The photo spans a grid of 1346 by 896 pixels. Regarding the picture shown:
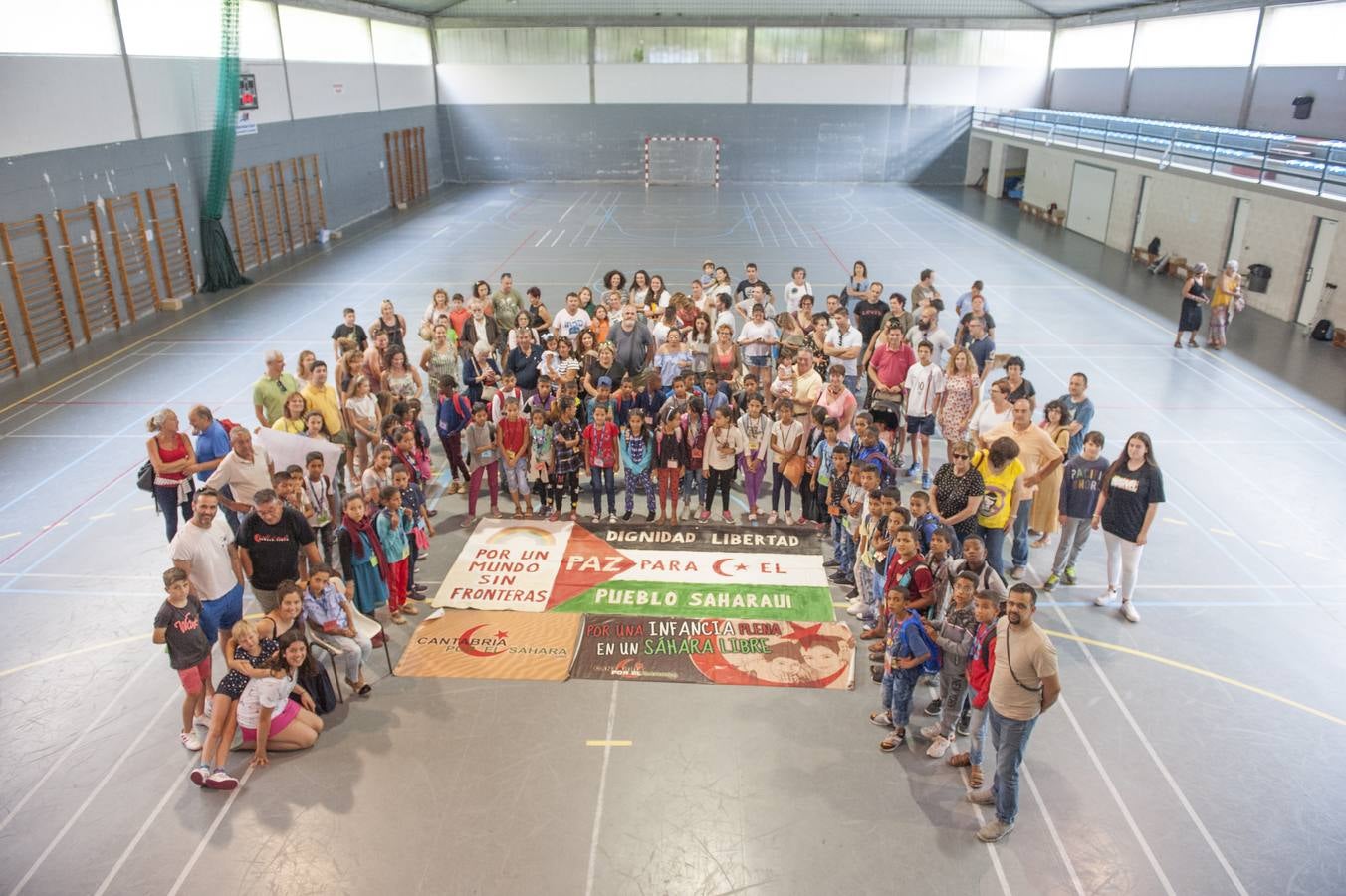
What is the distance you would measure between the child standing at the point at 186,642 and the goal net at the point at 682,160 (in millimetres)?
35164

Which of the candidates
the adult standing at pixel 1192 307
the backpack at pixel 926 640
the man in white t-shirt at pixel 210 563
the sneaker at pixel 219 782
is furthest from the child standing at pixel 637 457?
the adult standing at pixel 1192 307

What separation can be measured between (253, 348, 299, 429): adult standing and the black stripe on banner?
362cm

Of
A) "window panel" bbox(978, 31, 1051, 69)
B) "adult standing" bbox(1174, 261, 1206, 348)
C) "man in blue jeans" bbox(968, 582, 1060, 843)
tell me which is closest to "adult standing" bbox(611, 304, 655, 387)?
"man in blue jeans" bbox(968, 582, 1060, 843)

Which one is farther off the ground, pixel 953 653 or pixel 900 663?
pixel 953 653

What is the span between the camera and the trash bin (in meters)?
18.8

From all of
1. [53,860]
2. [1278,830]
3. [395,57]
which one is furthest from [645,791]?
[395,57]

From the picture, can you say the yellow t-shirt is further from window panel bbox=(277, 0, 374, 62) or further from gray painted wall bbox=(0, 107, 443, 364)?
window panel bbox=(277, 0, 374, 62)

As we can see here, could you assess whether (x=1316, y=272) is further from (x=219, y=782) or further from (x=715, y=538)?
(x=219, y=782)

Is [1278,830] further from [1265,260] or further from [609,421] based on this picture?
[1265,260]

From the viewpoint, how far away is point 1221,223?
2050 centimetres

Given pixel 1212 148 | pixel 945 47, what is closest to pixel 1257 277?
pixel 1212 148

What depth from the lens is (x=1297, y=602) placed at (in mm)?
8352

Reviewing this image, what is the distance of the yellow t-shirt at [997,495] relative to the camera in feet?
25.5

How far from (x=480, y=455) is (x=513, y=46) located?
33.3 m
